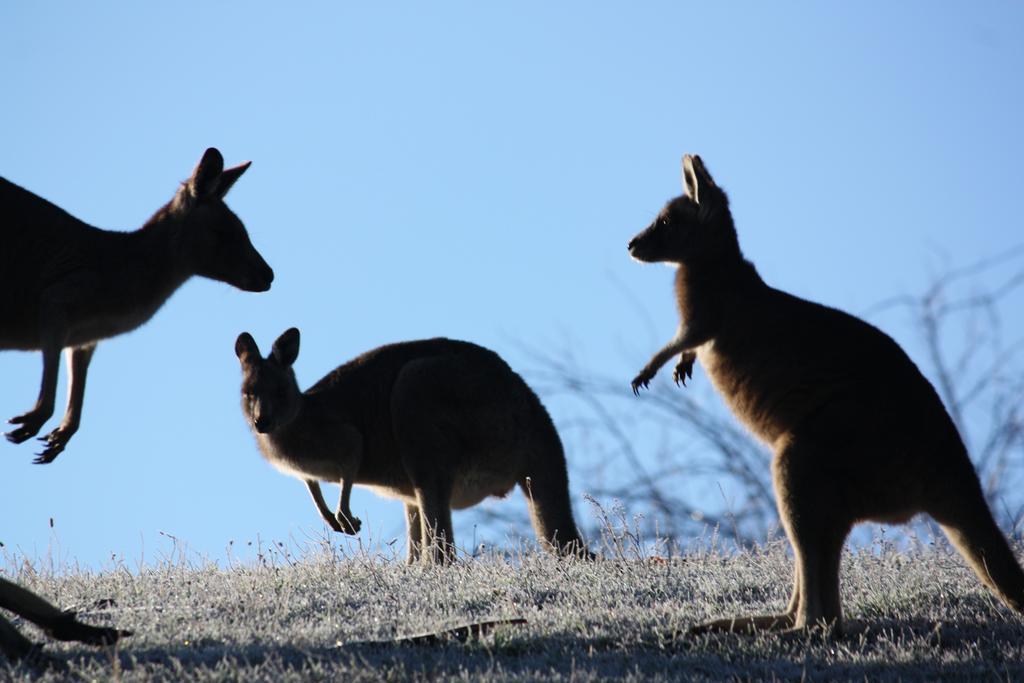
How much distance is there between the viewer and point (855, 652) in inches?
231

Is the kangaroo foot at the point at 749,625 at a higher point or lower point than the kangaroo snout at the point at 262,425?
lower

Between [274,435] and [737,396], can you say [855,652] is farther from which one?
[274,435]

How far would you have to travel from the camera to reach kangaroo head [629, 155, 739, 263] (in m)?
7.15

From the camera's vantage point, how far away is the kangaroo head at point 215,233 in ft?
28.1

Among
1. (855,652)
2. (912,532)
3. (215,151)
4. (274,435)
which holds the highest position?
(215,151)

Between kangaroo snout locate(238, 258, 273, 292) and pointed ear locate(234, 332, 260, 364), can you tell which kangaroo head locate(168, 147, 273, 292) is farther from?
pointed ear locate(234, 332, 260, 364)

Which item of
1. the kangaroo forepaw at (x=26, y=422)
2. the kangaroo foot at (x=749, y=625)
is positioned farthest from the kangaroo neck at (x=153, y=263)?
the kangaroo foot at (x=749, y=625)

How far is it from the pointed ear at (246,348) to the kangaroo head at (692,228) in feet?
11.8

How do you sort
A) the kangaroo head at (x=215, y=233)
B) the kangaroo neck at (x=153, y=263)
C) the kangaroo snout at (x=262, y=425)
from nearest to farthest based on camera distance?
the kangaroo neck at (x=153, y=263), the kangaroo head at (x=215, y=233), the kangaroo snout at (x=262, y=425)

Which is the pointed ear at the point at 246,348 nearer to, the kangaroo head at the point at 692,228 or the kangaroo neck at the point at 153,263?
the kangaroo neck at the point at 153,263

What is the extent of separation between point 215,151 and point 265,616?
341cm

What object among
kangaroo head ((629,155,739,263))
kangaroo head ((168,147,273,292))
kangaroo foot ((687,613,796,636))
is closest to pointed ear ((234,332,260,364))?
kangaroo head ((168,147,273,292))

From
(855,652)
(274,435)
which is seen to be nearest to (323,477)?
(274,435)

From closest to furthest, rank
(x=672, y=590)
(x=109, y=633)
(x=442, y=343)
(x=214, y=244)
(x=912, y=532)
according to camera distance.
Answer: (x=109, y=633), (x=672, y=590), (x=214, y=244), (x=912, y=532), (x=442, y=343)
